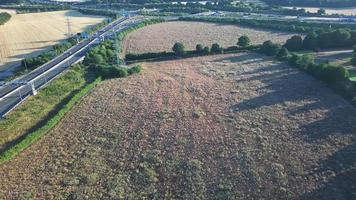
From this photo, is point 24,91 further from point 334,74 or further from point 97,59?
point 334,74

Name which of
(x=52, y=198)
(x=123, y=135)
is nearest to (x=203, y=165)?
(x=123, y=135)

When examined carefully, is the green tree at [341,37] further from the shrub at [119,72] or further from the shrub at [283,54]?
the shrub at [119,72]

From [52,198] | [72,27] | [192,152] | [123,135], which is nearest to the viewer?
[52,198]

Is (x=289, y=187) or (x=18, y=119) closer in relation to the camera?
(x=289, y=187)

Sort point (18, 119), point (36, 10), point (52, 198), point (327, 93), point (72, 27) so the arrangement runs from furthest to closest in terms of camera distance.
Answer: point (36, 10), point (72, 27), point (327, 93), point (18, 119), point (52, 198)

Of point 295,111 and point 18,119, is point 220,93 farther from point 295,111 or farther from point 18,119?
point 18,119

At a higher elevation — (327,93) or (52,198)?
(327,93)

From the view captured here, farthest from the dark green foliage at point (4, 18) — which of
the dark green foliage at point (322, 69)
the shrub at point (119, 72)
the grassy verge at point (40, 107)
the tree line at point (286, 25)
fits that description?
the dark green foliage at point (322, 69)

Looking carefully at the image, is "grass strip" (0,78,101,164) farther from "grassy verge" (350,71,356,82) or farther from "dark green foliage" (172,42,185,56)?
"grassy verge" (350,71,356,82)
